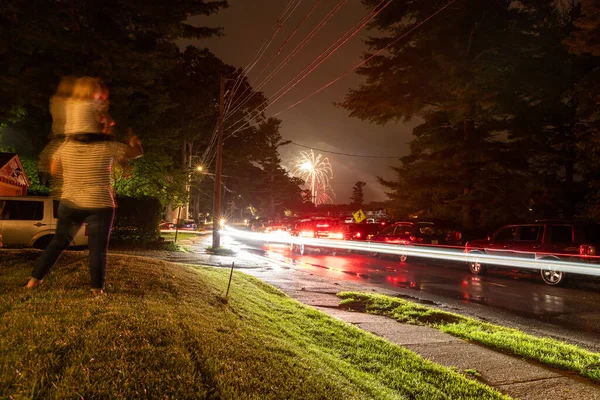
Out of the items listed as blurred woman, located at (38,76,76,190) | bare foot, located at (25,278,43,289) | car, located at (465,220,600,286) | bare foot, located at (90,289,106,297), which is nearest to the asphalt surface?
car, located at (465,220,600,286)

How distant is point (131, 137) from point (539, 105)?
80.6 feet

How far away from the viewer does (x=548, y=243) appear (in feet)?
44.0

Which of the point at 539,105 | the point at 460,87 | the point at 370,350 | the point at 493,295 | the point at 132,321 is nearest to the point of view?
the point at 132,321

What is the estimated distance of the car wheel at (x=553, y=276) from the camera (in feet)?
41.4

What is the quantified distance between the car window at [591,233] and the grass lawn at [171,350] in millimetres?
10381

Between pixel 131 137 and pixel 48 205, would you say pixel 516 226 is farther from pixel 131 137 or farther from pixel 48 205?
pixel 48 205

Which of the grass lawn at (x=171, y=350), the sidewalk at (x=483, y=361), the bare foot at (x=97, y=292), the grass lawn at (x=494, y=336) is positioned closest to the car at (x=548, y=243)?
the grass lawn at (x=494, y=336)

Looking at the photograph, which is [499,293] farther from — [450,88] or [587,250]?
[450,88]

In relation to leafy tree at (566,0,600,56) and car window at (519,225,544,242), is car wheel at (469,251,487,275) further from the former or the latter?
leafy tree at (566,0,600,56)

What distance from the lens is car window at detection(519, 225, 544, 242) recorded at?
1388 cm

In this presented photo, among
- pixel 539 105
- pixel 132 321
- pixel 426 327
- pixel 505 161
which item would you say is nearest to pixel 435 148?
pixel 505 161

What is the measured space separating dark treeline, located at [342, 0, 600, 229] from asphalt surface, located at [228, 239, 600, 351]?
336 inches

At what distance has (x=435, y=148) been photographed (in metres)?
25.8

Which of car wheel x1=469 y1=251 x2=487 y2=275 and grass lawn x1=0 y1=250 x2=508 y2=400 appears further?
car wheel x1=469 y1=251 x2=487 y2=275
